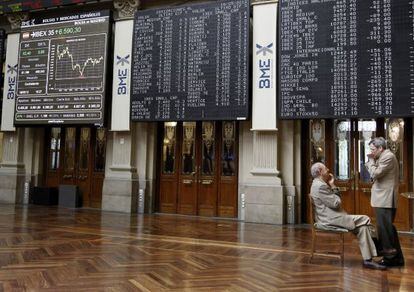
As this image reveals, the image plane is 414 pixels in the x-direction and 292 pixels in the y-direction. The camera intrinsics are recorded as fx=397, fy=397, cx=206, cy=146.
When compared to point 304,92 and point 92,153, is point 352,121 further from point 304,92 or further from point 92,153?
point 92,153

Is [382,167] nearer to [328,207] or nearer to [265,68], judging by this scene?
[328,207]

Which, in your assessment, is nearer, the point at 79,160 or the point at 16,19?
the point at 79,160

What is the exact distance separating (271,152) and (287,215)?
1.27m

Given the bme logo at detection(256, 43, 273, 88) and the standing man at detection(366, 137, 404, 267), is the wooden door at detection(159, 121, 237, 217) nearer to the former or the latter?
the bme logo at detection(256, 43, 273, 88)

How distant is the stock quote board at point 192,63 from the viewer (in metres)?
7.85

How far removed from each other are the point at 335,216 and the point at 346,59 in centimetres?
377

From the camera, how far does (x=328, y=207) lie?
435 cm

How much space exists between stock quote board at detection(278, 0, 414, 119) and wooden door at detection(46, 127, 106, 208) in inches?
194

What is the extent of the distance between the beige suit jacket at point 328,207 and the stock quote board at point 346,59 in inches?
120

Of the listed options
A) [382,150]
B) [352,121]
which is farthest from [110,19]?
[382,150]

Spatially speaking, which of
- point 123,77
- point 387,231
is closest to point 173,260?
point 387,231

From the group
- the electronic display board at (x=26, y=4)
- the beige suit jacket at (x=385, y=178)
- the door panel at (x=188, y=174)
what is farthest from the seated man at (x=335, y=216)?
the electronic display board at (x=26, y=4)

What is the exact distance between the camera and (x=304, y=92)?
7.29 metres

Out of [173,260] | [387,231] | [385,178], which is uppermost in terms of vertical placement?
[385,178]
